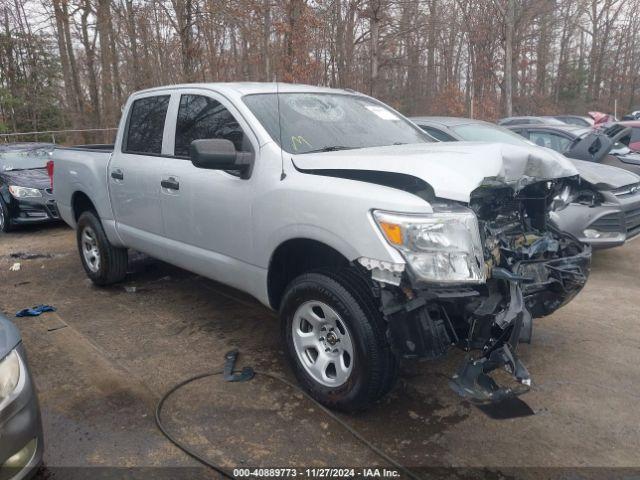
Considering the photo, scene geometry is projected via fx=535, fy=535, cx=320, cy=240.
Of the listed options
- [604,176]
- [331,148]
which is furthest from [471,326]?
[604,176]

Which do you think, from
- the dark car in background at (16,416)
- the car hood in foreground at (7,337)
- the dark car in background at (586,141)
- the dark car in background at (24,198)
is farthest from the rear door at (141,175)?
the dark car in background at (586,141)

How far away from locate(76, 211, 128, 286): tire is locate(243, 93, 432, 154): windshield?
2.46 m

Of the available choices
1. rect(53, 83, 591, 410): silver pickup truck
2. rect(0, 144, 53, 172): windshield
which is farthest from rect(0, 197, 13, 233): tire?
rect(53, 83, 591, 410): silver pickup truck

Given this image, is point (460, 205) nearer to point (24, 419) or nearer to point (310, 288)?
point (310, 288)

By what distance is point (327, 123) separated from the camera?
12.7ft

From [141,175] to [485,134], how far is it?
15.0 feet

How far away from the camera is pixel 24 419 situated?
2.28 meters

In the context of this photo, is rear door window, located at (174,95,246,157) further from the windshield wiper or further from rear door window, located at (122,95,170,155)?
the windshield wiper

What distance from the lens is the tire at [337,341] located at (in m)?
2.87

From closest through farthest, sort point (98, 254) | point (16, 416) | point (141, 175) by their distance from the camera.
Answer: point (16, 416) → point (141, 175) → point (98, 254)

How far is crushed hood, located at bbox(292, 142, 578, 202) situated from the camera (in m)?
2.75

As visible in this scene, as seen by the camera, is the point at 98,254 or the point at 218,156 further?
the point at 98,254

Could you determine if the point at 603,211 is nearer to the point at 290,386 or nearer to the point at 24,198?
the point at 290,386

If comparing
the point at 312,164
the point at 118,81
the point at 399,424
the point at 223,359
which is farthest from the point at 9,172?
the point at 118,81
